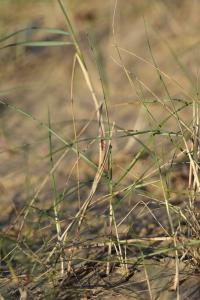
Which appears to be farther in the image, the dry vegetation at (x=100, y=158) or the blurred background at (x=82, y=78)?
the blurred background at (x=82, y=78)

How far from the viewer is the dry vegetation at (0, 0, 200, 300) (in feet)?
5.27

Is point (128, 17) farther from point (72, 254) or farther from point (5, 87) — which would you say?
point (72, 254)

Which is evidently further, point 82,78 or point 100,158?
point 82,78

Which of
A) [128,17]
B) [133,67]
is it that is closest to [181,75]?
[133,67]

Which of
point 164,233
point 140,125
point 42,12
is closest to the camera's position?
point 164,233

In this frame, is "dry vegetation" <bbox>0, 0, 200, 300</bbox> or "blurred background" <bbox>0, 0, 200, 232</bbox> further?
"blurred background" <bbox>0, 0, 200, 232</bbox>

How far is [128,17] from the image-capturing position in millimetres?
3471

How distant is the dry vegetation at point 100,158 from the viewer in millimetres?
1605

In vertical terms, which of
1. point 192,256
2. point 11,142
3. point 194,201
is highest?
point 11,142

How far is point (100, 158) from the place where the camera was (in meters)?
1.65

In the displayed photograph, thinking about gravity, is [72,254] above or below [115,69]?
below

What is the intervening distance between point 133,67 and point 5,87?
566 mm

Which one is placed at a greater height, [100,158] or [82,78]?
[82,78]

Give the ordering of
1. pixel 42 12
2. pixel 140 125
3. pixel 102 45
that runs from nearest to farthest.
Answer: pixel 140 125 → pixel 102 45 → pixel 42 12
